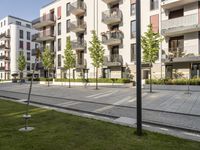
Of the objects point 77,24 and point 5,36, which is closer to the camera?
point 77,24

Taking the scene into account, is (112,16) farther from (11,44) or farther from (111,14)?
(11,44)

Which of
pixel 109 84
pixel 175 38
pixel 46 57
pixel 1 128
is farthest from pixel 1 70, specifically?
pixel 1 128

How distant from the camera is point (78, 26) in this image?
108 ft

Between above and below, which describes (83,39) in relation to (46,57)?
above

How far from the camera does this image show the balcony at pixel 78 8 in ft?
107

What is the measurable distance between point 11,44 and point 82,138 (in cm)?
5891

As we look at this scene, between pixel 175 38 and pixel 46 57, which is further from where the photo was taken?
pixel 46 57

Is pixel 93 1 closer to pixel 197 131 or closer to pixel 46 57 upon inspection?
pixel 46 57

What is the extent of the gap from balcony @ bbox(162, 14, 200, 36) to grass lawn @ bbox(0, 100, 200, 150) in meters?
17.9

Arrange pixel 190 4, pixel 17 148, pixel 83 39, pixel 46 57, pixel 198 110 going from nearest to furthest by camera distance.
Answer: pixel 17 148 → pixel 198 110 → pixel 190 4 → pixel 46 57 → pixel 83 39

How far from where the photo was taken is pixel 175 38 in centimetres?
2297

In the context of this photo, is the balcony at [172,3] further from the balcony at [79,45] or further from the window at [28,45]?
the window at [28,45]

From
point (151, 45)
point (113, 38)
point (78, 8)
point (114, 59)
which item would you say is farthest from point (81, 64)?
point (151, 45)

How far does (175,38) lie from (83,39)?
633 inches
